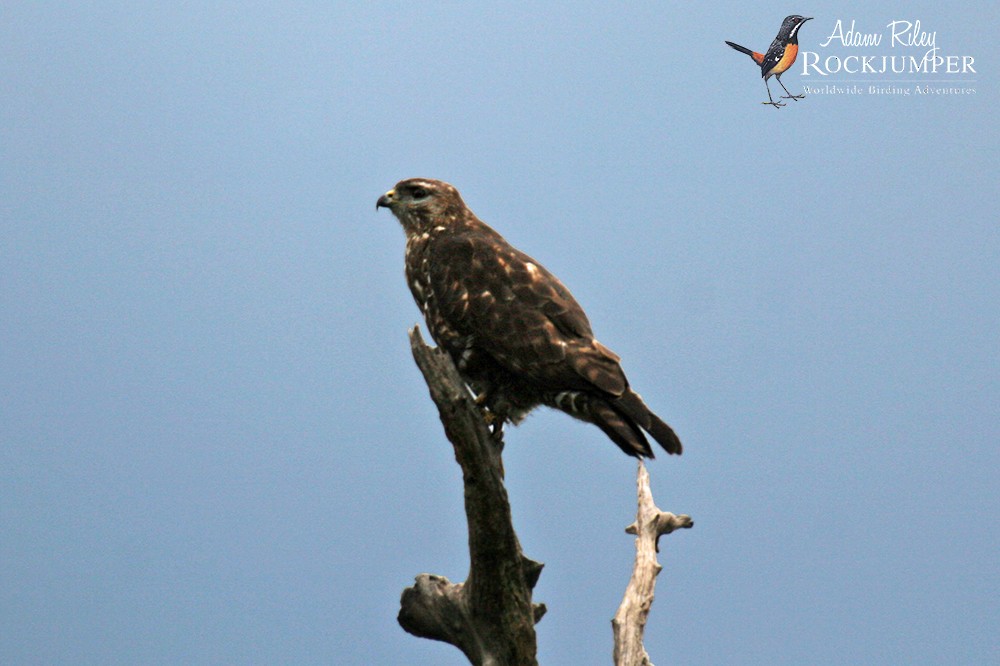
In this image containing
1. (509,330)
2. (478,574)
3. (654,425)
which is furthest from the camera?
(478,574)

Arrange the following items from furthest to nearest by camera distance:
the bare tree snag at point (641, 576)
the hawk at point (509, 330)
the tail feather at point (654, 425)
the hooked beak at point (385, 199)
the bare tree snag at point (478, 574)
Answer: the hooked beak at point (385, 199) < the bare tree snag at point (641, 576) < the bare tree snag at point (478, 574) < the hawk at point (509, 330) < the tail feather at point (654, 425)

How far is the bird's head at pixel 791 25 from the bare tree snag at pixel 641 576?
3775mm

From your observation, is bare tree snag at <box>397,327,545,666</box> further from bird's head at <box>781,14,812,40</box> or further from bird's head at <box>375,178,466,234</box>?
bird's head at <box>781,14,812,40</box>

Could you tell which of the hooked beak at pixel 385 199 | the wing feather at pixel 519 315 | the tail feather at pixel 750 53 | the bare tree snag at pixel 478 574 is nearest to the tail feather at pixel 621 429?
the wing feather at pixel 519 315

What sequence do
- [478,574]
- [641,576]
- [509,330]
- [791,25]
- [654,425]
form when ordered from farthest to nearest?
[791,25]
[641,576]
[478,574]
[509,330]
[654,425]

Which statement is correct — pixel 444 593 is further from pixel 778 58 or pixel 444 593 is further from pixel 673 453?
pixel 778 58

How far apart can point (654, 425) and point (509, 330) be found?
93cm

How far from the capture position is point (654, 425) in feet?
19.2

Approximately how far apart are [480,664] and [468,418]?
1.55 m

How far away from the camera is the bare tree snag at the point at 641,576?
271 inches

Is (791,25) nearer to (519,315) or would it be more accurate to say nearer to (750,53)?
(750,53)

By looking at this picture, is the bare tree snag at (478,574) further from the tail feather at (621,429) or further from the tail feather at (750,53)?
the tail feather at (750,53)

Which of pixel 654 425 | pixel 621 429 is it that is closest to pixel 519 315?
pixel 621 429

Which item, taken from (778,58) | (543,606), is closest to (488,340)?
(543,606)
